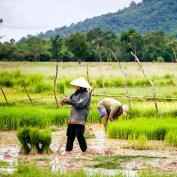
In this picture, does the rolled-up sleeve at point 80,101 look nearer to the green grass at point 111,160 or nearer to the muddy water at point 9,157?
the green grass at point 111,160

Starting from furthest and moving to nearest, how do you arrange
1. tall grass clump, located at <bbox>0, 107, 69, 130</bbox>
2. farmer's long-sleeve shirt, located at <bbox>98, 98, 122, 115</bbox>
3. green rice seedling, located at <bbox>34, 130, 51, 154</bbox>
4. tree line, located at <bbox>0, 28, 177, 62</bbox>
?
tree line, located at <bbox>0, 28, 177, 62</bbox>, tall grass clump, located at <bbox>0, 107, 69, 130</bbox>, farmer's long-sleeve shirt, located at <bbox>98, 98, 122, 115</bbox>, green rice seedling, located at <bbox>34, 130, 51, 154</bbox>

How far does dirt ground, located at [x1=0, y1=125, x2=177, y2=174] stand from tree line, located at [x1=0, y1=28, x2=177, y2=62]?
3682cm

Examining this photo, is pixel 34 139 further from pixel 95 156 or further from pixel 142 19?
pixel 142 19

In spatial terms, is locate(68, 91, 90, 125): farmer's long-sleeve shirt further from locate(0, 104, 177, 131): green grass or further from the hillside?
the hillside

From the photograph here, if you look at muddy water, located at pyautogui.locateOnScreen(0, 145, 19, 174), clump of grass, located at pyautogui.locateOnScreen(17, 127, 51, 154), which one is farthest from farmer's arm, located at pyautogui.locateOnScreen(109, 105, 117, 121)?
clump of grass, located at pyautogui.locateOnScreen(17, 127, 51, 154)

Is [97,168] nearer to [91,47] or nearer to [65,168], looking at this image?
[65,168]

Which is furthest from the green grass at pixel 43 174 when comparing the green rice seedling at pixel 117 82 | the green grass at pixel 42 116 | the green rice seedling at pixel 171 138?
the green rice seedling at pixel 117 82

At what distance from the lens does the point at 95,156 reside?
896cm

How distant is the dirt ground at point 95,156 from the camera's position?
26.1 ft

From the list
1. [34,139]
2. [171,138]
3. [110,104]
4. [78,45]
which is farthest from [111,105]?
[78,45]

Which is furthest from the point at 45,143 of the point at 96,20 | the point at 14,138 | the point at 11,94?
the point at 96,20

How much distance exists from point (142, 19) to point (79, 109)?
9408 centimetres

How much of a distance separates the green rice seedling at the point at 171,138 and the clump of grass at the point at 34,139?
2.54m

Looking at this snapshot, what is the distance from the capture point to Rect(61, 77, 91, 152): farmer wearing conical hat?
938 centimetres
